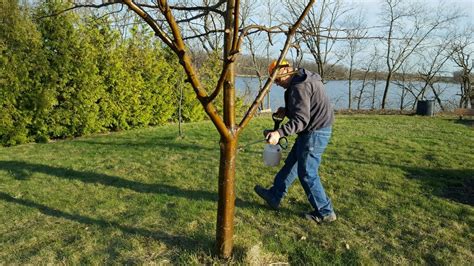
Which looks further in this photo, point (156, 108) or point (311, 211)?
point (156, 108)

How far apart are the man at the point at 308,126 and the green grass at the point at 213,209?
271 mm

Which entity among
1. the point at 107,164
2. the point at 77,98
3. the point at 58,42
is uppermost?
the point at 58,42

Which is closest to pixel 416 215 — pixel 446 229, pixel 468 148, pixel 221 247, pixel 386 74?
pixel 446 229

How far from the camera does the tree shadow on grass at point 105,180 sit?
4227 millimetres

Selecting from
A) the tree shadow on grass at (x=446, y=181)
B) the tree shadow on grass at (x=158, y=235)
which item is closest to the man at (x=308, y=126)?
the tree shadow on grass at (x=158, y=235)

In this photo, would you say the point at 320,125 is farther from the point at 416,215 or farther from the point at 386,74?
the point at 386,74

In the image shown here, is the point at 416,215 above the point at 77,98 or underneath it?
underneath

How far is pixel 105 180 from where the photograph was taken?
16.3 feet

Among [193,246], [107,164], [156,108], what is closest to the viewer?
[193,246]

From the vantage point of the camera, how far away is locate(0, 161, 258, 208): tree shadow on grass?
13.9 ft

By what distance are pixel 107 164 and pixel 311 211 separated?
11.9ft

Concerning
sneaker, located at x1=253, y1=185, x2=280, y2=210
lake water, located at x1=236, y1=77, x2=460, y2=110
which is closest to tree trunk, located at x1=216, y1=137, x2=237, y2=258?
sneaker, located at x1=253, y1=185, x2=280, y2=210

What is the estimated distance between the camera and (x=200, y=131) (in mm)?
9094

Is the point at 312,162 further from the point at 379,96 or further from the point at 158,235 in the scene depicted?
the point at 379,96
